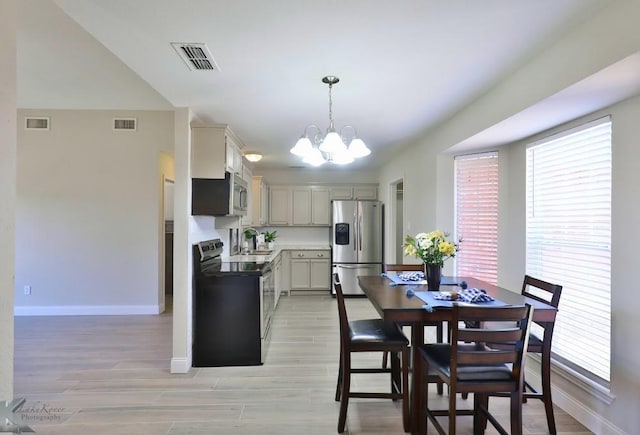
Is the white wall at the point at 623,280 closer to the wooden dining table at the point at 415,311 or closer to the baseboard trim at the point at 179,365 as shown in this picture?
the wooden dining table at the point at 415,311

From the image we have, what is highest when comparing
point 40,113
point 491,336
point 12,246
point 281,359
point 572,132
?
point 40,113

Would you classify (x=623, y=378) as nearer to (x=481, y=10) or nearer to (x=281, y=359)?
(x=481, y=10)

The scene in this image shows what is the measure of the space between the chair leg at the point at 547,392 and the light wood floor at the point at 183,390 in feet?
0.36

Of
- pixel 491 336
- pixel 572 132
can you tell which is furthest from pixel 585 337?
pixel 572 132

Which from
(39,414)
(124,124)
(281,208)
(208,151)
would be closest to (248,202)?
(281,208)

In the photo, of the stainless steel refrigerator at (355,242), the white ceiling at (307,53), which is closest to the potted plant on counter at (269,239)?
the stainless steel refrigerator at (355,242)

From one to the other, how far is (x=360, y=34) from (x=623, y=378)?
8.47 ft

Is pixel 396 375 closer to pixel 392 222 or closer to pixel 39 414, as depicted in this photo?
pixel 39 414

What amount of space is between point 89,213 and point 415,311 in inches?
193

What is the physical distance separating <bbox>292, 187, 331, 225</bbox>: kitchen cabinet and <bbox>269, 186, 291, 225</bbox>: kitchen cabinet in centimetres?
10

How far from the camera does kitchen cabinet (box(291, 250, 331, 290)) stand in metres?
6.52

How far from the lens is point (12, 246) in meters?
1.21

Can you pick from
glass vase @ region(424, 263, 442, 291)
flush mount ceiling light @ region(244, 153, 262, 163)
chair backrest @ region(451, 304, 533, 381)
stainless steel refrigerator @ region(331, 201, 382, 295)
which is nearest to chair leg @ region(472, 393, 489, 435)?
chair backrest @ region(451, 304, 533, 381)

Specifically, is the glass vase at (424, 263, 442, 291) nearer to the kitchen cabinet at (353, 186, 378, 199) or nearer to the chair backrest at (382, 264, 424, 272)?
the chair backrest at (382, 264, 424, 272)
